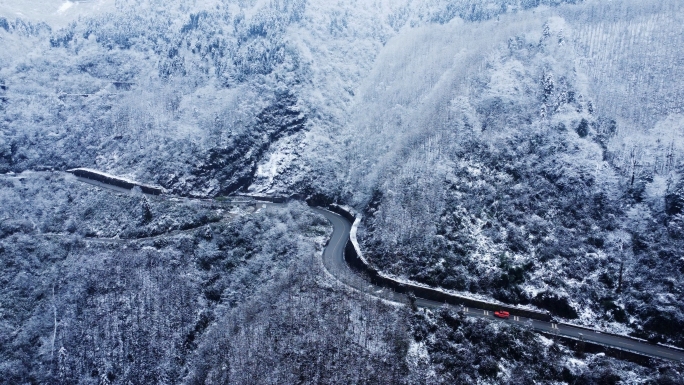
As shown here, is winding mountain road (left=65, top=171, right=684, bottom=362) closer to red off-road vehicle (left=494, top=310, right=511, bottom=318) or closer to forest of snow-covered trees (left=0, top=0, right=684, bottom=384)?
red off-road vehicle (left=494, top=310, right=511, bottom=318)

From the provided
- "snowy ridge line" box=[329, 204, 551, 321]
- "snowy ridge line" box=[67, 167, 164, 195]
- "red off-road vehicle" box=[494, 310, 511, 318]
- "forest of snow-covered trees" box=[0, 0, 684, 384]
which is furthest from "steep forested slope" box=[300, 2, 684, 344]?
"snowy ridge line" box=[67, 167, 164, 195]

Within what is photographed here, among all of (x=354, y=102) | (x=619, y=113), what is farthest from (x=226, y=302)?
(x=619, y=113)

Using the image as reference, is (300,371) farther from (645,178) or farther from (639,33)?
(639,33)

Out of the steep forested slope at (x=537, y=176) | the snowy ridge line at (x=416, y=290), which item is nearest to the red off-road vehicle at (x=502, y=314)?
the snowy ridge line at (x=416, y=290)

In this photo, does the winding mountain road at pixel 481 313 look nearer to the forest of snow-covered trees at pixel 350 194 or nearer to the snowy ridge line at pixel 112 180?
the forest of snow-covered trees at pixel 350 194

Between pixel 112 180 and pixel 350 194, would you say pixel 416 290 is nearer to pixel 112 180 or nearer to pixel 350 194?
pixel 350 194

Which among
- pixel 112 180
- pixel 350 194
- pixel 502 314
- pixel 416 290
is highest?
pixel 350 194

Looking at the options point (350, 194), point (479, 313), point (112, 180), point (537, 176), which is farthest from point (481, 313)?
point (112, 180)
